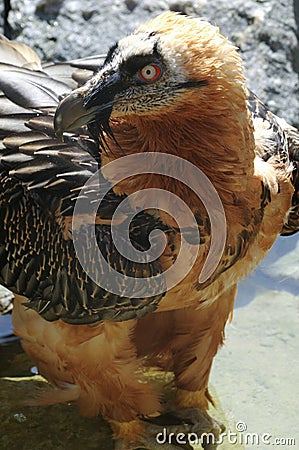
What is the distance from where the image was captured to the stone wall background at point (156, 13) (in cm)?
757

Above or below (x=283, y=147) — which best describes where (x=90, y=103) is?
above

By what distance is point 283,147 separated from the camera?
15.4 ft

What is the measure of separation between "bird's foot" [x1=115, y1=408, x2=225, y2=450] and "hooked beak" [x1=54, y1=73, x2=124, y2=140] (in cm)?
214

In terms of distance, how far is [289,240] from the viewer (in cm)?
680

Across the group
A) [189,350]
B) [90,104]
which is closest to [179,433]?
[189,350]

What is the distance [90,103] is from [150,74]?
0.97 ft

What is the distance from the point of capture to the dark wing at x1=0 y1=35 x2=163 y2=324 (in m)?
4.23

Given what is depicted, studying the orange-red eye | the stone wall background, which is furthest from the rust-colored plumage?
the stone wall background

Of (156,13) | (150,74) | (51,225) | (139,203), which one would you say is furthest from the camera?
(156,13)

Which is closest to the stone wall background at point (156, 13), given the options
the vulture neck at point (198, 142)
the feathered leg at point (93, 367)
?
the feathered leg at point (93, 367)

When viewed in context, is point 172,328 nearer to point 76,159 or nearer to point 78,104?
point 76,159

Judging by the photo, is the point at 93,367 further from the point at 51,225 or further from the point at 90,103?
the point at 90,103

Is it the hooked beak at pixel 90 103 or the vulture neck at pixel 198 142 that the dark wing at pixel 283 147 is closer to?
the vulture neck at pixel 198 142

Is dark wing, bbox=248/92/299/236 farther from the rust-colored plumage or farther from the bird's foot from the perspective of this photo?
the bird's foot
